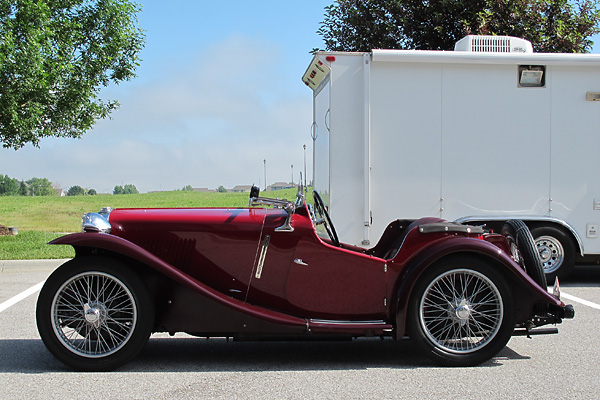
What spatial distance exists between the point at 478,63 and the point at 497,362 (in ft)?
16.1

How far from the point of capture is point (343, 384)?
423 cm

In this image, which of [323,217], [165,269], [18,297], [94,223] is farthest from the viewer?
[18,297]

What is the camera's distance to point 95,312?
4473 millimetres

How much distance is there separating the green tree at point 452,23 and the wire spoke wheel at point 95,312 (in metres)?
12.1

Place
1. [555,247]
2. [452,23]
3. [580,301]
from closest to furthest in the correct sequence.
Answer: [580,301], [555,247], [452,23]

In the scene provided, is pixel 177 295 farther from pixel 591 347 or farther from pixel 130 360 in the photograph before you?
pixel 591 347

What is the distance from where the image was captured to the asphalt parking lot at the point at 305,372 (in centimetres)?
405

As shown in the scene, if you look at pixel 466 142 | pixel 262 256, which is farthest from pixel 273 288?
pixel 466 142

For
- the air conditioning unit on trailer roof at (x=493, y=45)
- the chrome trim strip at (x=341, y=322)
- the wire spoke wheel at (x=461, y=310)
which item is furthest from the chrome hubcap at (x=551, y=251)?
the chrome trim strip at (x=341, y=322)

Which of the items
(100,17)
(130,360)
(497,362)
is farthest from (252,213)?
(100,17)

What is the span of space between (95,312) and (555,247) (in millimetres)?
6491

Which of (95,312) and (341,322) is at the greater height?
(95,312)

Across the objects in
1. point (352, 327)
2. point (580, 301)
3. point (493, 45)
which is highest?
point (493, 45)

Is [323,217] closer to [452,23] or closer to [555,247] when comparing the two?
[555,247]
